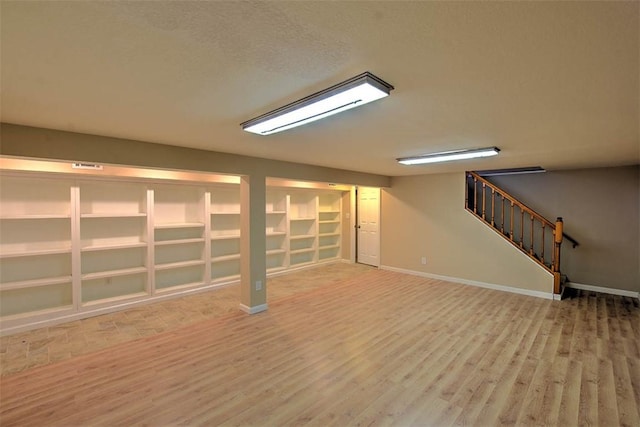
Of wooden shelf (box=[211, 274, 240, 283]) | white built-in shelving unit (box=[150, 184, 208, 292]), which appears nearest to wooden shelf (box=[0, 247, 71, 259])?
white built-in shelving unit (box=[150, 184, 208, 292])

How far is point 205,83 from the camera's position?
1.64m

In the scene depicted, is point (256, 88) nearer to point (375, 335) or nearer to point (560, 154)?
point (375, 335)

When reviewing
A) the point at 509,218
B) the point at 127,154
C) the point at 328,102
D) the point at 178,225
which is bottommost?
the point at 178,225

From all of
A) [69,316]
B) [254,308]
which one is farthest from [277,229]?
[69,316]

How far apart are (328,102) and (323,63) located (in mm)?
403

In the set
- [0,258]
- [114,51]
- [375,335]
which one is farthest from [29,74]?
[375,335]

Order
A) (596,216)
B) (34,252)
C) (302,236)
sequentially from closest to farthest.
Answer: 1. (34,252)
2. (596,216)
3. (302,236)

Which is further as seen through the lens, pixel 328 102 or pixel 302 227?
pixel 302 227

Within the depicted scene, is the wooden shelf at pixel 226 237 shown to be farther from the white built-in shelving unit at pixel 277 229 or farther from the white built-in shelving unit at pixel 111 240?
the white built-in shelving unit at pixel 111 240

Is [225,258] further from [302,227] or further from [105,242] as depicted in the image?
[302,227]

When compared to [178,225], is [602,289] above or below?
below

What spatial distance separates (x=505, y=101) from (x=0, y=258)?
18.0 ft

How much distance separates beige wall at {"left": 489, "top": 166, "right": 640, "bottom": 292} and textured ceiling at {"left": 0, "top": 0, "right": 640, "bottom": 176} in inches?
130

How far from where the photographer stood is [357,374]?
8.86 ft
